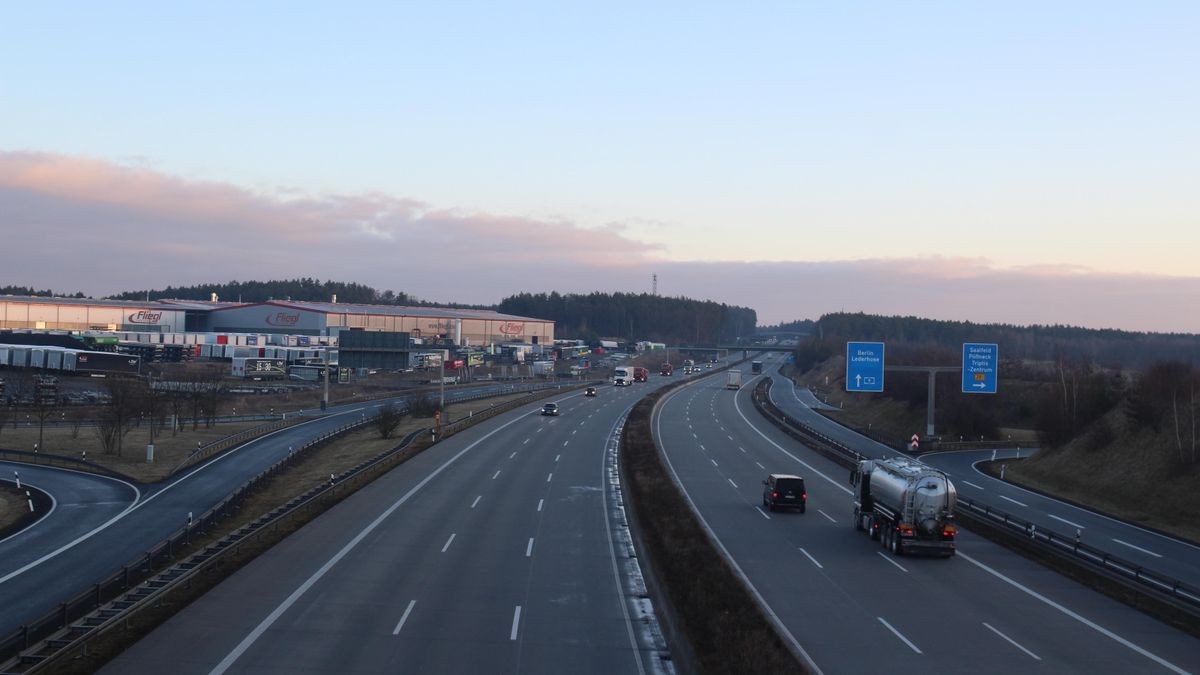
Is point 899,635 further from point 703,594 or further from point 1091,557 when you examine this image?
point 1091,557

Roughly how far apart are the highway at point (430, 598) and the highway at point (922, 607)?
12.0 feet

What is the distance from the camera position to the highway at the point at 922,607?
18516 mm

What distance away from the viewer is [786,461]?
5731cm

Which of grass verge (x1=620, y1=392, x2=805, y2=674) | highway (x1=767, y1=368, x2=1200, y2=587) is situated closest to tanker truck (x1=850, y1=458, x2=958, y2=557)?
grass verge (x1=620, y1=392, x2=805, y2=674)

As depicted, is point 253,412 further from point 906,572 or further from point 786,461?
point 906,572

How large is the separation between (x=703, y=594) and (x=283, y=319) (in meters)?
137

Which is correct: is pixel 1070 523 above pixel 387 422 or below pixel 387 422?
below

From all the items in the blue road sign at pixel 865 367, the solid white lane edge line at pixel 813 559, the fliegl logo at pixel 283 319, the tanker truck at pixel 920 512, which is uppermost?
→ the fliegl logo at pixel 283 319

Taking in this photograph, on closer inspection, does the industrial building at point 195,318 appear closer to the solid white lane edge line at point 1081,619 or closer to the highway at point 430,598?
the highway at point 430,598

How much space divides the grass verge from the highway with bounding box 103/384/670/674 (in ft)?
3.11

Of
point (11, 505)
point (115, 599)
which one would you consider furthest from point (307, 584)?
point (11, 505)

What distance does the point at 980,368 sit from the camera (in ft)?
165

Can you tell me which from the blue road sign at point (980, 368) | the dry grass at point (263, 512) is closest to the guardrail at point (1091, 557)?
the blue road sign at point (980, 368)

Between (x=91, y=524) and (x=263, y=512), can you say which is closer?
(x=91, y=524)
